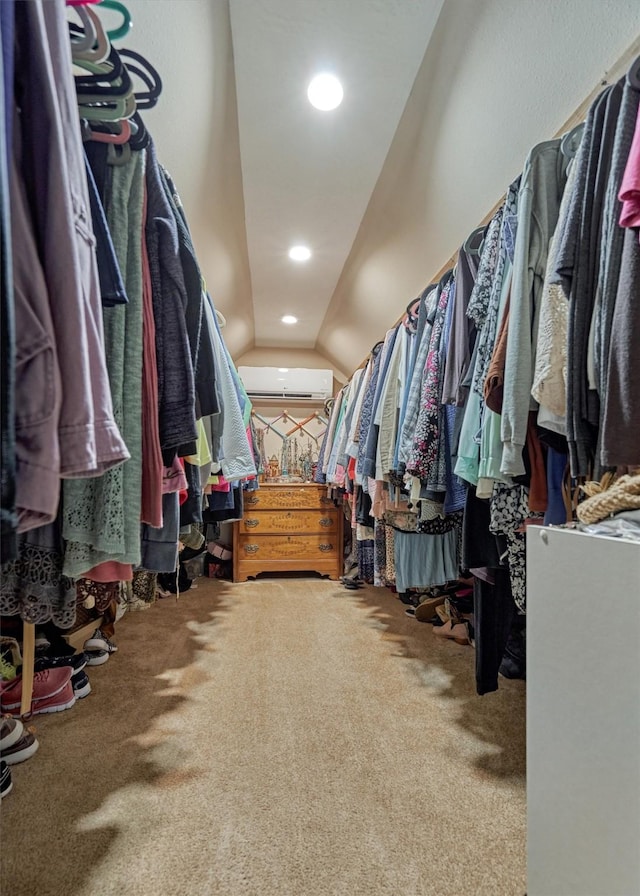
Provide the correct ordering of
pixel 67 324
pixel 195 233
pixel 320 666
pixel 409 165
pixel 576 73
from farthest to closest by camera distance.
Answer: pixel 195 233 < pixel 409 165 < pixel 320 666 < pixel 576 73 < pixel 67 324

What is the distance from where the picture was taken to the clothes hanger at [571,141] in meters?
0.86

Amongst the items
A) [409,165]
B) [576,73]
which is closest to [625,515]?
[576,73]

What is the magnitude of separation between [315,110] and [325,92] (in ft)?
0.28

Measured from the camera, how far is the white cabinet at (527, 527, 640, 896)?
53 centimetres

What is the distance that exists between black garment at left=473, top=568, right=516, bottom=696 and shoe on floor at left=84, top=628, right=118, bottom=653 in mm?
1407

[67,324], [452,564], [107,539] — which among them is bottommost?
[452,564]

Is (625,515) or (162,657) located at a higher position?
(625,515)

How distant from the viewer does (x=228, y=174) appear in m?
1.91

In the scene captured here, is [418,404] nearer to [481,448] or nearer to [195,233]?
[481,448]

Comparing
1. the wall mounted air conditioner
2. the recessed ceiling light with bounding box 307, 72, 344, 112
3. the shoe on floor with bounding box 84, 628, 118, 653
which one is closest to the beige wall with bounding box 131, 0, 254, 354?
the recessed ceiling light with bounding box 307, 72, 344, 112

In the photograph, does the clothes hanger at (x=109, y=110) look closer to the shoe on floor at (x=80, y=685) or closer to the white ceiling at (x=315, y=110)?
the white ceiling at (x=315, y=110)

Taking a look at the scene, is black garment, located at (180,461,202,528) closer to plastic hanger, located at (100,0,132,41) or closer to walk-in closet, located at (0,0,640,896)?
walk-in closet, located at (0,0,640,896)

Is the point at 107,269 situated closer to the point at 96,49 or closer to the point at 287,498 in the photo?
the point at 96,49

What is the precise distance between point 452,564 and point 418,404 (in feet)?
2.57
